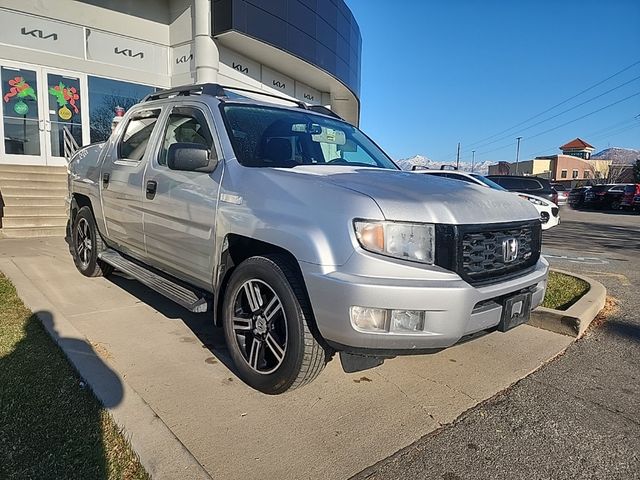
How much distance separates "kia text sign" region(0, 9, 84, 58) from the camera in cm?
1121

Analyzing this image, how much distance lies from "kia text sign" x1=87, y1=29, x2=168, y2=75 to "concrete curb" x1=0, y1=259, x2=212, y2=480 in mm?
11177

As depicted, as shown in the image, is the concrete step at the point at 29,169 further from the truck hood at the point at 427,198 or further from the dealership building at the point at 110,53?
the truck hood at the point at 427,198

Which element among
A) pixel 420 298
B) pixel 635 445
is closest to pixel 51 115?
pixel 420 298

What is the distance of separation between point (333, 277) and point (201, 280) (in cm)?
142

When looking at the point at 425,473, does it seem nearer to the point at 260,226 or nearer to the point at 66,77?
the point at 260,226

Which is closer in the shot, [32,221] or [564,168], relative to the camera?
[32,221]

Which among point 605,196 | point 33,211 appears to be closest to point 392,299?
point 33,211

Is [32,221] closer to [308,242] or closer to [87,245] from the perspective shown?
[87,245]

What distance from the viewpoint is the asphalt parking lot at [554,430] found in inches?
89.8

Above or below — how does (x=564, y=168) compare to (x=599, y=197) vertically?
above

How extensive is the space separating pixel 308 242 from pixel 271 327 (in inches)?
26.2

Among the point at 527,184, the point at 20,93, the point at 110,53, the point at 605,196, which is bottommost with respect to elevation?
the point at 605,196

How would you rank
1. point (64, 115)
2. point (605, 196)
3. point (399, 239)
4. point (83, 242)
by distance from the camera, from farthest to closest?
point (605, 196)
point (64, 115)
point (83, 242)
point (399, 239)

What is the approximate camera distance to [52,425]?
2.43m
